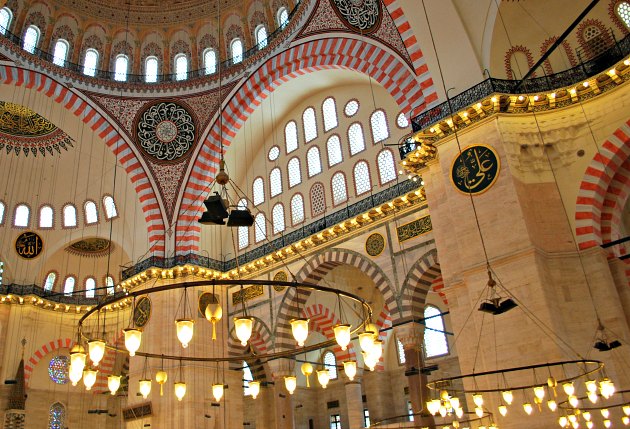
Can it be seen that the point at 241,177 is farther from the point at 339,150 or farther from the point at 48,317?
the point at 48,317

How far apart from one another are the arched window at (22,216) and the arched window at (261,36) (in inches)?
316

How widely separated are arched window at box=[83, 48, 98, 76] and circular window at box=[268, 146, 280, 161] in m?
4.78

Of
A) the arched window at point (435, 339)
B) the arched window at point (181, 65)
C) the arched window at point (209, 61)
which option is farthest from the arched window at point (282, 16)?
the arched window at point (435, 339)

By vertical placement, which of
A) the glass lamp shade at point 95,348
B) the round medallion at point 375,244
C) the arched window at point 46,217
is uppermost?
the arched window at point 46,217

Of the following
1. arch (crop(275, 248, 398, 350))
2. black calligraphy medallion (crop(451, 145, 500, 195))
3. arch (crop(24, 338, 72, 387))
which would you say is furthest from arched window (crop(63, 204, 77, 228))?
black calligraphy medallion (crop(451, 145, 500, 195))

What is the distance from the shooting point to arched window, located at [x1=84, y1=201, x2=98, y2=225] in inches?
632

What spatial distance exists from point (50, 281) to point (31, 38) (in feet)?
22.2

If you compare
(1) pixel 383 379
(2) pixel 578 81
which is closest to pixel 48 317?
(1) pixel 383 379

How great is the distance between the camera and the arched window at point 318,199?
13.1 meters

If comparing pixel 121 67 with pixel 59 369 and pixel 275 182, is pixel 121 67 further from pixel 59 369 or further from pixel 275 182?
pixel 59 369

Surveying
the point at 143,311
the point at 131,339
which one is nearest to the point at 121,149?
the point at 143,311

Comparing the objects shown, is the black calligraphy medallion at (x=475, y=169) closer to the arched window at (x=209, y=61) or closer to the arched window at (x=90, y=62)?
the arched window at (x=209, y=61)

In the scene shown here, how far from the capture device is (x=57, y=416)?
15.4 metres

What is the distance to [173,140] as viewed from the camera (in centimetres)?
1427
